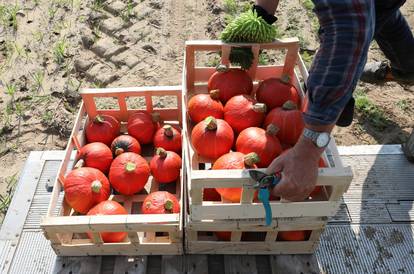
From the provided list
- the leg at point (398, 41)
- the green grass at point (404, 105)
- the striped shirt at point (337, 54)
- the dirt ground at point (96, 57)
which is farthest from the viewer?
the green grass at point (404, 105)

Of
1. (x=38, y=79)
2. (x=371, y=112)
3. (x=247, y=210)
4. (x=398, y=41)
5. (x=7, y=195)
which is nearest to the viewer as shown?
(x=247, y=210)

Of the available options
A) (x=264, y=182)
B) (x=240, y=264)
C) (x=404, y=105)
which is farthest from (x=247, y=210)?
(x=404, y=105)

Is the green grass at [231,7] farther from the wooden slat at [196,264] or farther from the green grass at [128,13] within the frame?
the wooden slat at [196,264]

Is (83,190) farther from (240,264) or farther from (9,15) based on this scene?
(9,15)

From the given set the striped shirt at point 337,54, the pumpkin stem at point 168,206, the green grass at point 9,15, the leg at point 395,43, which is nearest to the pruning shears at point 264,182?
the striped shirt at point 337,54

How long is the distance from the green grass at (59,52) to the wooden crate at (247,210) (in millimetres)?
1886

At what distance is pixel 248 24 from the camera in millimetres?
2084

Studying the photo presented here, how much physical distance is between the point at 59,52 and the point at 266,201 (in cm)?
291

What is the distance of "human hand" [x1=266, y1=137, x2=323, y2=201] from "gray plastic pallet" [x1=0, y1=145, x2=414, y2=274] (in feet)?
2.46

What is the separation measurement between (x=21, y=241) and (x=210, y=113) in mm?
1338

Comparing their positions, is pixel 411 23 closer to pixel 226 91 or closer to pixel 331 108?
pixel 226 91

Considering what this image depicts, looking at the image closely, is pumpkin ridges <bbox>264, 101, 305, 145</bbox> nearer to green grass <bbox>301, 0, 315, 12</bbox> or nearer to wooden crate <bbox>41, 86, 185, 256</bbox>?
wooden crate <bbox>41, 86, 185, 256</bbox>

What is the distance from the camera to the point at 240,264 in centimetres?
199

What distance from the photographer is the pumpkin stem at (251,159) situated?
5.56 feet
